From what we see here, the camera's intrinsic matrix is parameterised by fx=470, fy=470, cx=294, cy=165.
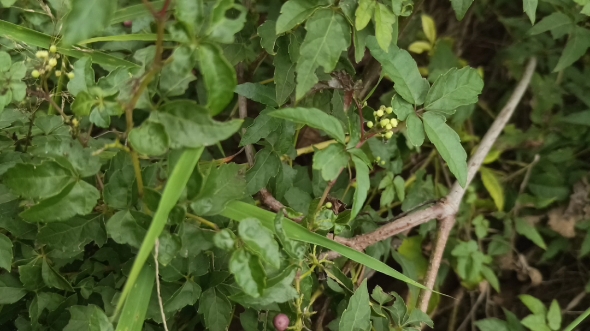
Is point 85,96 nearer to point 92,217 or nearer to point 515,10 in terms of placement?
point 92,217

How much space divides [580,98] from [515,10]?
0.54 meters

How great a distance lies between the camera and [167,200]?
2.23ft

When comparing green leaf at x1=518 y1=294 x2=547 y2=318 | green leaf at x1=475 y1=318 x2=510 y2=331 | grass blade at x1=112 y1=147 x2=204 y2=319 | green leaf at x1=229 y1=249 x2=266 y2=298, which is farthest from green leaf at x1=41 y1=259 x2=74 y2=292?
green leaf at x1=518 y1=294 x2=547 y2=318

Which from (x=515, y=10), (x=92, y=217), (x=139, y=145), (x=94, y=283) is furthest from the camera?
(x=515, y=10)

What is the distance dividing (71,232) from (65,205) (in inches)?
6.6

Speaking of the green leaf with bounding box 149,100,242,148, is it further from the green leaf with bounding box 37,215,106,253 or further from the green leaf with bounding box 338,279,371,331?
the green leaf with bounding box 338,279,371,331

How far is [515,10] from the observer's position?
1.98 meters

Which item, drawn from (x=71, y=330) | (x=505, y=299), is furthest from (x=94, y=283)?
(x=505, y=299)

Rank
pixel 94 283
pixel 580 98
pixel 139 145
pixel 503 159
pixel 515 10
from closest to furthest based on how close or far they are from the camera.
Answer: pixel 139 145 < pixel 94 283 < pixel 580 98 < pixel 503 159 < pixel 515 10

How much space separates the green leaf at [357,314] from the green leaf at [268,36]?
1.69 feet

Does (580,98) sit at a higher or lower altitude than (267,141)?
lower

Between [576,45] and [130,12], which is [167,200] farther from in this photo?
[576,45]

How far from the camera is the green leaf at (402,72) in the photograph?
0.94 m

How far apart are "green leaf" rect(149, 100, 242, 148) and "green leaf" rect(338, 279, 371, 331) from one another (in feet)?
1.59
